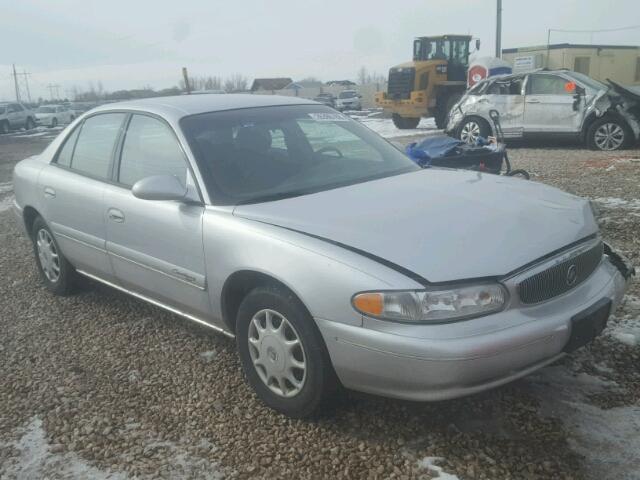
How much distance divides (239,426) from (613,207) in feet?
17.7

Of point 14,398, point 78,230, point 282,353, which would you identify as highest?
point 78,230

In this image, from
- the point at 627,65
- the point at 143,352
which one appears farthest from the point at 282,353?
the point at 627,65

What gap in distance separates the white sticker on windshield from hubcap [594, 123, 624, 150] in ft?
29.2

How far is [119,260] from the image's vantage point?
387 cm

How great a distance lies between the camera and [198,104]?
12.7 ft

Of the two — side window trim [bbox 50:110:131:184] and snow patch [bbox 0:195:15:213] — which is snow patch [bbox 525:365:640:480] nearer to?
side window trim [bbox 50:110:131:184]

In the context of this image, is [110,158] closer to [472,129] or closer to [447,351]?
[447,351]

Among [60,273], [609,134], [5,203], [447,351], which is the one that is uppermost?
[447,351]

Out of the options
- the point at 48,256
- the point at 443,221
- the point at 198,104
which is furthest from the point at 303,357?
the point at 48,256

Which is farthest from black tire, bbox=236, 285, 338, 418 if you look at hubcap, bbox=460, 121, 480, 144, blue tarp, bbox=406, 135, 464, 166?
hubcap, bbox=460, 121, 480, 144

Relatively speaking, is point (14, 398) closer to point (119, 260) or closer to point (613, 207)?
point (119, 260)

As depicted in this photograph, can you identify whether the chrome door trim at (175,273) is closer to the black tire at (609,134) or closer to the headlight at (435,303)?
the headlight at (435,303)

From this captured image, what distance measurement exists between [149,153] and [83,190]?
71 cm

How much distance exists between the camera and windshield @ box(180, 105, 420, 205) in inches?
131
